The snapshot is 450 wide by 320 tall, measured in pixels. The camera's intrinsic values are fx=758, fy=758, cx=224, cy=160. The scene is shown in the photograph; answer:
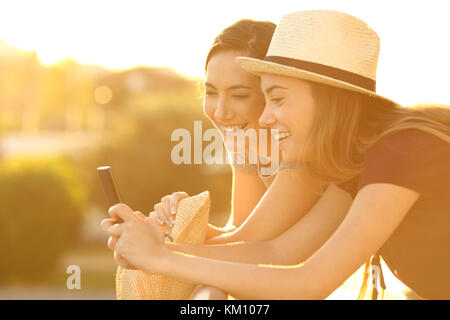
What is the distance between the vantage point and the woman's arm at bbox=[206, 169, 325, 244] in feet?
11.5

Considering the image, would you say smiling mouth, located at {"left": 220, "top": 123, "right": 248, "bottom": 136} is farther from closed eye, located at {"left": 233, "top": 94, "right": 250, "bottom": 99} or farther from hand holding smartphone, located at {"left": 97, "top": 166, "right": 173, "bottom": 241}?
hand holding smartphone, located at {"left": 97, "top": 166, "right": 173, "bottom": 241}

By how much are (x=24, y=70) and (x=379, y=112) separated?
122 feet

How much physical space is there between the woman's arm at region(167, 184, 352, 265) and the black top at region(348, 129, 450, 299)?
25cm

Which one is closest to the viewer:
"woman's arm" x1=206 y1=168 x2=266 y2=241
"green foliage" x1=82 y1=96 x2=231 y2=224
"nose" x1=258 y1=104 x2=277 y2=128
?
"nose" x1=258 y1=104 x2=277 y2=128

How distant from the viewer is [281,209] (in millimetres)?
3502

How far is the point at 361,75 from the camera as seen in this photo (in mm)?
3279

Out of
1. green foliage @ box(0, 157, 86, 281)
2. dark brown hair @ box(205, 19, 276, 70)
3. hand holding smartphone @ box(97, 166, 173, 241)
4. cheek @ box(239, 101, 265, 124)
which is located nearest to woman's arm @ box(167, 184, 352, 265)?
hand holding smartphone @ box(97, 166, 173, 241)

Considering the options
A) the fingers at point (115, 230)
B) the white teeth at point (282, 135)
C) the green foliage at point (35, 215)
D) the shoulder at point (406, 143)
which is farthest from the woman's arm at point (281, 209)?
the green foliage at point (35, 215)

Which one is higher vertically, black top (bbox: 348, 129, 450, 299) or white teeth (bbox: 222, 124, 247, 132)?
white teeth (bbox: 222, 124, 247, 132)

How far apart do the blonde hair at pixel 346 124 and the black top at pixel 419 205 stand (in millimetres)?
150

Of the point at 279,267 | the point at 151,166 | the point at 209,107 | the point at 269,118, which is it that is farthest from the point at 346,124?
the point at 151,166
